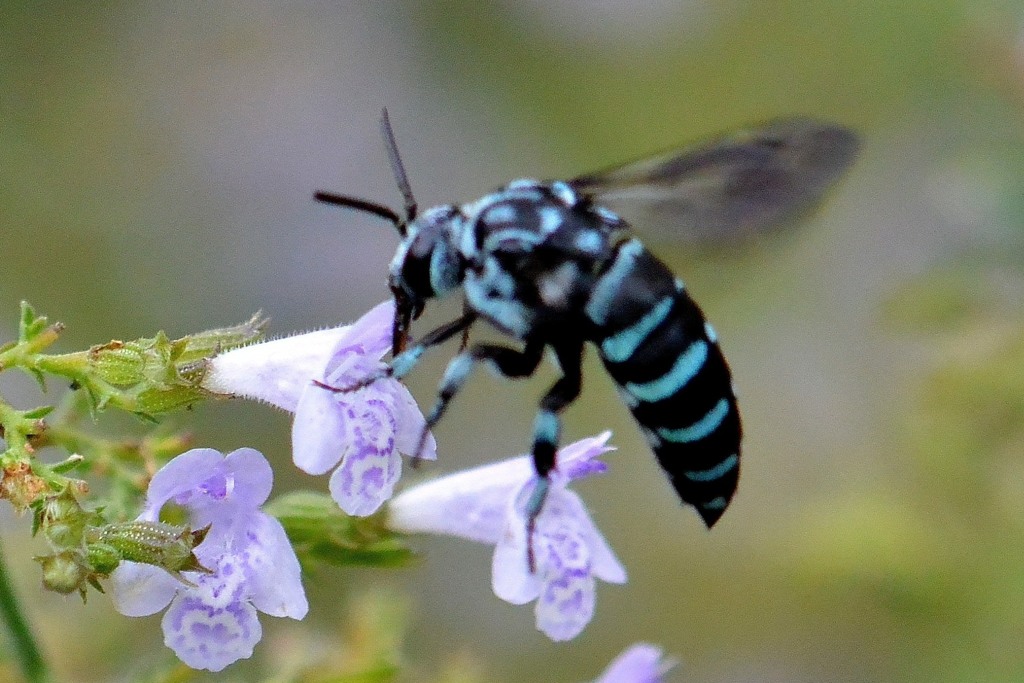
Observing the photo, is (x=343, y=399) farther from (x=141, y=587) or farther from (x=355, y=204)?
(x=141, y=587)

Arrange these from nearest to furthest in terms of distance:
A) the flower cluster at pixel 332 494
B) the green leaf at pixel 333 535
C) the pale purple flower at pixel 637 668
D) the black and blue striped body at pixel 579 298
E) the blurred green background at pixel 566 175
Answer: the flower cluster at pixel 332 494 → the black and blue striped body at pixel 579 298 → the green leaf at pixel 333 535 → the pale purple flower at pixel 637 668 → the blurred green background at pixel 566 175

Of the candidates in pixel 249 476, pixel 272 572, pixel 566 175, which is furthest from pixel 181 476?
pixel 566 175

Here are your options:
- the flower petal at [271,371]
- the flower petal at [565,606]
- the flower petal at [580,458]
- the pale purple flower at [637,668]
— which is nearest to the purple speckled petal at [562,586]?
the flower petal at [565,606]

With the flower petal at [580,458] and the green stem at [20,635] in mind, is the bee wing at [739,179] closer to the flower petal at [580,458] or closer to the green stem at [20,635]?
the flower petal at [580,458]

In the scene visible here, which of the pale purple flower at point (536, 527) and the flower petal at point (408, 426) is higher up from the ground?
the flower petal at point (408, 426)

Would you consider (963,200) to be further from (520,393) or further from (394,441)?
(520,393)

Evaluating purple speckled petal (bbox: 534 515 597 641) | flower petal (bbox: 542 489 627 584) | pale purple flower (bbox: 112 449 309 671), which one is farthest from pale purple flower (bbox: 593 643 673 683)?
pale purple flower (bbox: 112 449 309 671)
